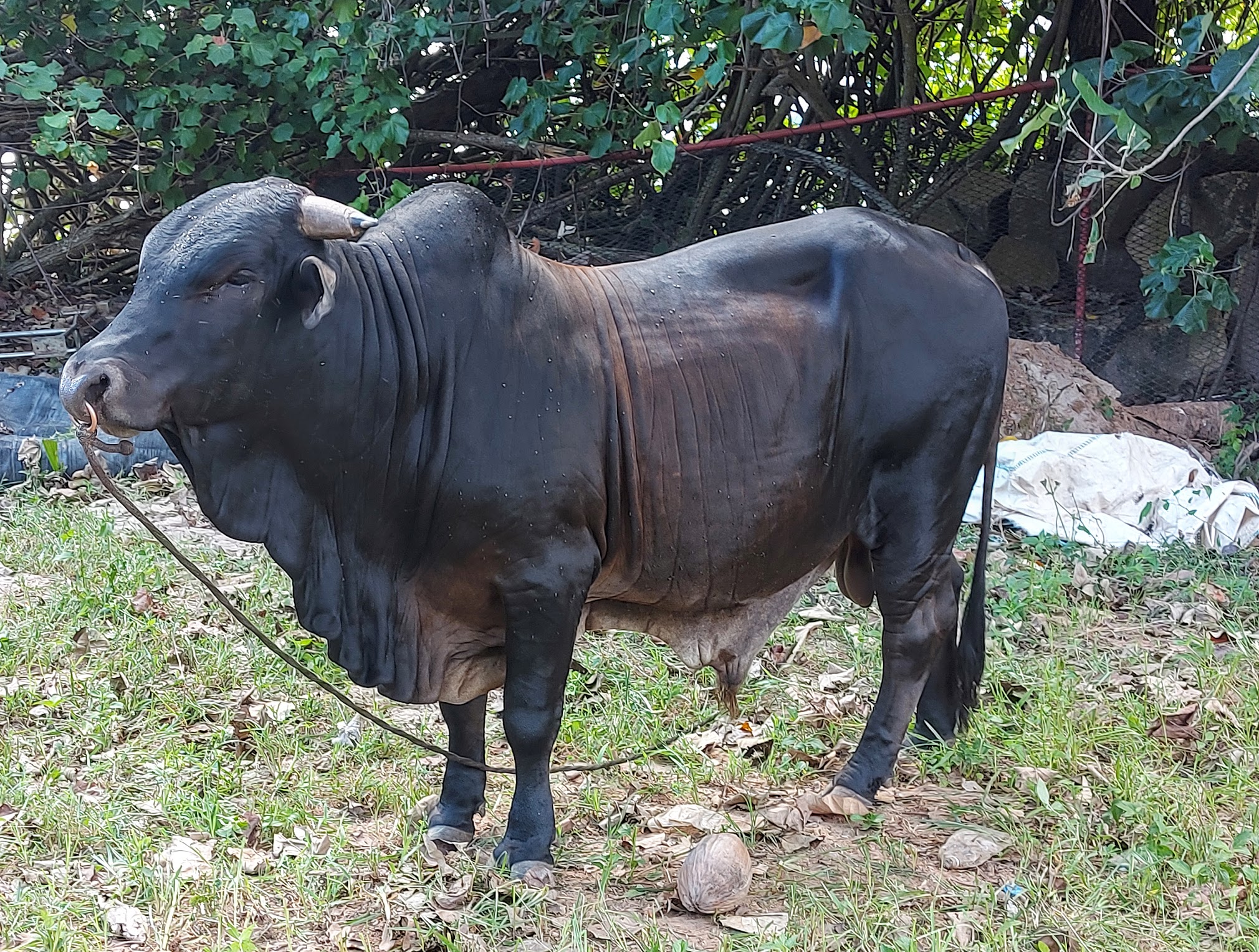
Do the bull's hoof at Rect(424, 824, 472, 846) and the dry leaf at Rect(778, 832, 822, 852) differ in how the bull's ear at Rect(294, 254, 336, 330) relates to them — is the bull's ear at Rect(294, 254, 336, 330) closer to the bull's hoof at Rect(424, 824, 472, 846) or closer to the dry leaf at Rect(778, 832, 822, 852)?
the bull's hoof at Rect(424, 824, 472, 846)

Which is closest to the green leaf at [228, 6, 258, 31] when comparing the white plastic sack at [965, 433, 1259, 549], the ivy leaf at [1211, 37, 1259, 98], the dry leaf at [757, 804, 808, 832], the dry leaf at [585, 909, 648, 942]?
the white plastic sack at [965, 433, 1259, 549]

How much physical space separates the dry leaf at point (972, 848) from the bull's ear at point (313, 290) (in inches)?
78.2

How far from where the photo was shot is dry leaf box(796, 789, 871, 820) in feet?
11.3

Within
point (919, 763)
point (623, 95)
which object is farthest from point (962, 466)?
point (623, 95)

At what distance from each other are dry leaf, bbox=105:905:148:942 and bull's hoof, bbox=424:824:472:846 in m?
0.69

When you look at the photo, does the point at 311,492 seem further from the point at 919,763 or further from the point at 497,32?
the point at 497,32

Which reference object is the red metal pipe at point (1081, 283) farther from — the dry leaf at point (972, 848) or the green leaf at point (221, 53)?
the green leaf at point (221, 53)

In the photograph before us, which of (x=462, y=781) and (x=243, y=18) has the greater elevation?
(x=243, y=18)

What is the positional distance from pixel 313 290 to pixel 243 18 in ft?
13.9

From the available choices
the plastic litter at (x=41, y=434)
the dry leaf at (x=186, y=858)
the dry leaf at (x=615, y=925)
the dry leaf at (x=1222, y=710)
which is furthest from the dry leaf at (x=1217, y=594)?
the plastic litter at (x=41, y=434)

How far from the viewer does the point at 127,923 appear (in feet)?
9.25

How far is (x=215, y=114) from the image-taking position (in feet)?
22.8

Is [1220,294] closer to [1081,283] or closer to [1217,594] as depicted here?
[1081,283]

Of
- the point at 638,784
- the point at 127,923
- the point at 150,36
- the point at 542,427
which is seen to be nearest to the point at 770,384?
the point at 542,427
